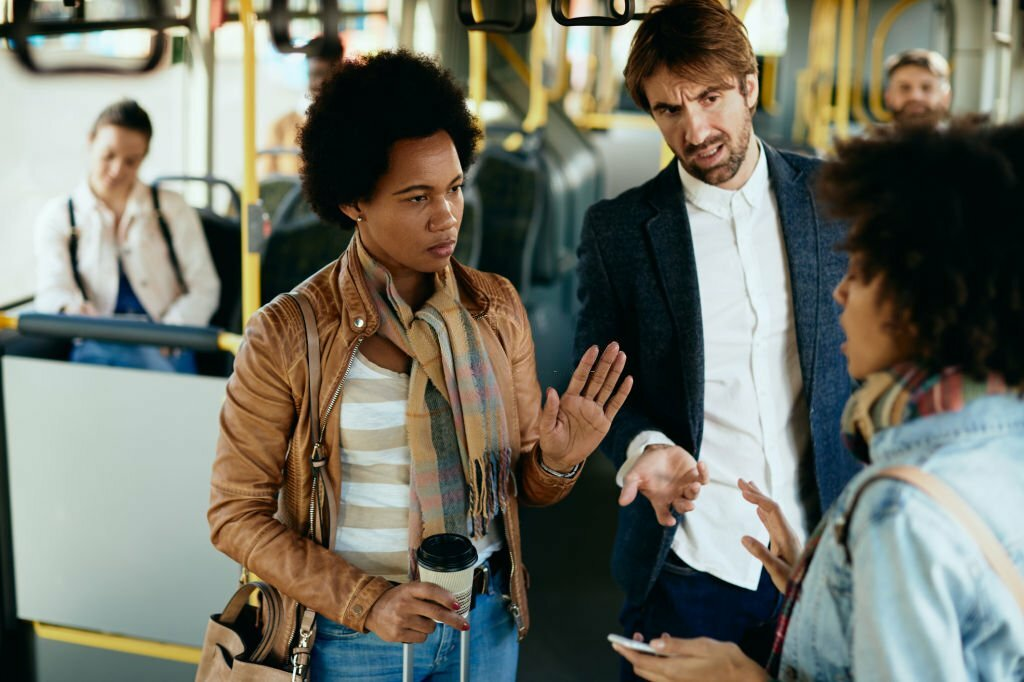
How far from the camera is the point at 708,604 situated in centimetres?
182

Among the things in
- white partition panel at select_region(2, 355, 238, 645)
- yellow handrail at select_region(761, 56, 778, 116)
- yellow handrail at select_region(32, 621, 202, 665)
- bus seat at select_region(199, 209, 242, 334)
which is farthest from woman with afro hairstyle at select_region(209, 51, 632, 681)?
yellow handrail at select_region(761, 56, 778, 116)

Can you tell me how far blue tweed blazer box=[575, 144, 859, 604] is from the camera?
175 centimetres

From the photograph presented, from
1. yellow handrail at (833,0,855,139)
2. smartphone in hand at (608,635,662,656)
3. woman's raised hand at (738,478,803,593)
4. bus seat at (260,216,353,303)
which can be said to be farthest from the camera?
yellow handrail at (833,0,855,139)

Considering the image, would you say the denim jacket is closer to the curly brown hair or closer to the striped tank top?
the striped tank top

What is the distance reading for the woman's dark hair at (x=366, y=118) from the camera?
1.56 metres

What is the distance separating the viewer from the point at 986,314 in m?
0.93

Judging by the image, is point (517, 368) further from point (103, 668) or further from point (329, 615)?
point (103, 668)

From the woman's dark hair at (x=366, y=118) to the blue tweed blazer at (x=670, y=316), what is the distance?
40cm

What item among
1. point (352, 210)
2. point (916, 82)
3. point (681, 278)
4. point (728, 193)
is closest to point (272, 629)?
point (352, 210)

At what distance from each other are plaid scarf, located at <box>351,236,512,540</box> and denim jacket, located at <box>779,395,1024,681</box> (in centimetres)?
68

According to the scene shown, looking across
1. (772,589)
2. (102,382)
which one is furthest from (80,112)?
(772,589)

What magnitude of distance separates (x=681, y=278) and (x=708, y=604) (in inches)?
22.1

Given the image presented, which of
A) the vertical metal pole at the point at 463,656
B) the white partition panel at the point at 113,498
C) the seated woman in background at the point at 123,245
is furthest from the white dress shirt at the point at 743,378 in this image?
the seated woman in background at the point at 123,245

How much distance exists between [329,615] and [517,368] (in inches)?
19.2
